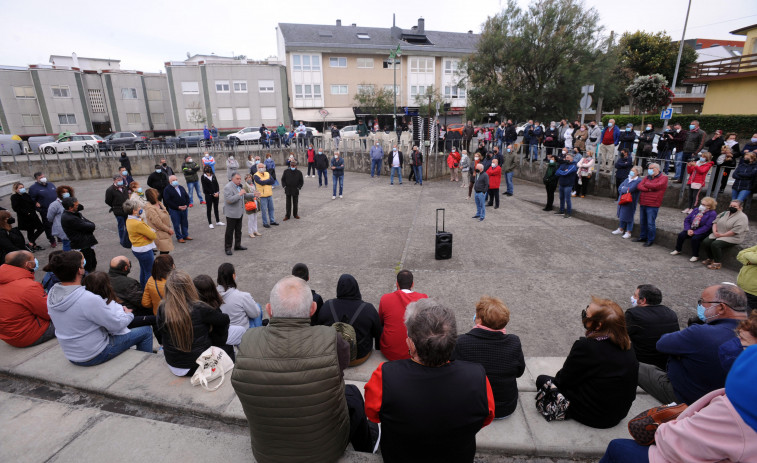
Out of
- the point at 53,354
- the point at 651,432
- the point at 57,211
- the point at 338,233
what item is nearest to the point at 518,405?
the point at 651,432

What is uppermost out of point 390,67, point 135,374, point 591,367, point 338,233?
point 390,67

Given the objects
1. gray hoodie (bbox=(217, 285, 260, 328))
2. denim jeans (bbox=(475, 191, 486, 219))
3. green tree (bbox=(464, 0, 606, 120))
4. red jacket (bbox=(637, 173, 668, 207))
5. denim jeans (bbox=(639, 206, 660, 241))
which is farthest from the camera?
green tree (bbox=(464, 0, 606, 120))

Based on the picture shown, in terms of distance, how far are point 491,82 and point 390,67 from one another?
82.4ft

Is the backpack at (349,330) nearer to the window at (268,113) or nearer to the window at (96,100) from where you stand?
the window at (268,113)

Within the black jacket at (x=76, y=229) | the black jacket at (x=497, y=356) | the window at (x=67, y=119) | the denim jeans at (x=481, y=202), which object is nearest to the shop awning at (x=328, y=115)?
the window at (x=67, y=119)

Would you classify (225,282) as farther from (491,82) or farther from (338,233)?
(491,82)

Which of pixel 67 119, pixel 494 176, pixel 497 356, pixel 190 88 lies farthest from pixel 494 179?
pixel 67 119

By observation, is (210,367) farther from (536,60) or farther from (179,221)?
(536,60)

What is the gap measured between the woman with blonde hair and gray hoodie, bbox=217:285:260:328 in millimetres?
669

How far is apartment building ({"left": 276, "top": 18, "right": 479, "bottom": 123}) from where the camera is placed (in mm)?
40656

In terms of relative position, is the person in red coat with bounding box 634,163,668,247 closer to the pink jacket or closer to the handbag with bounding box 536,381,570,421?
the handbag with bounding box 536,381,570,421

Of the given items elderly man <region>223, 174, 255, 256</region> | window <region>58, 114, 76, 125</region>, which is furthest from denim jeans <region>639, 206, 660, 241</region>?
window <region>58, 114, 76, 125</region>

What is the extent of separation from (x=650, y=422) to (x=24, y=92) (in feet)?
173

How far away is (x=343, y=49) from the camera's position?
133ft
